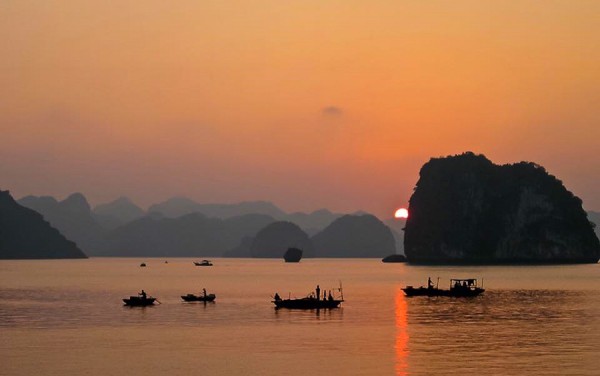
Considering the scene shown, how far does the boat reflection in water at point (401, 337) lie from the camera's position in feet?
259

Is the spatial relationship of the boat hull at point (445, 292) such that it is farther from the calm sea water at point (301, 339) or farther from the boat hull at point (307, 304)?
the boat hull at point (307, 304)

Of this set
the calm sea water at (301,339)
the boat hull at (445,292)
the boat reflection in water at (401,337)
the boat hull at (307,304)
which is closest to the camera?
the boat reflection in water at (401,337)

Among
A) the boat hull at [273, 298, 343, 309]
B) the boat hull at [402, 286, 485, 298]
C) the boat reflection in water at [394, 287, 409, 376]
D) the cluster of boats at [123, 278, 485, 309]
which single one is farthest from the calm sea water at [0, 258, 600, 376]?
the boat hull at [402, 286, 485, 298]

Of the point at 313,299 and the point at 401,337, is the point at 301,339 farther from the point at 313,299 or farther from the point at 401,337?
the point at 313,299

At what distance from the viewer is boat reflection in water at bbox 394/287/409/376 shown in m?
79.1

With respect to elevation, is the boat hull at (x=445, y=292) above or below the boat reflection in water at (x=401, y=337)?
above

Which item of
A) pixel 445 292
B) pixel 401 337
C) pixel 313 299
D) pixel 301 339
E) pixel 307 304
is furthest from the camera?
pixel 445 292

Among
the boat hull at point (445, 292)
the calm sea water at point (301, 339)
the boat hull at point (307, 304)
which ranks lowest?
the calm sea water at point (301, 339)

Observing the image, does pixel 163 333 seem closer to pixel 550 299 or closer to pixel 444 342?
pixel 444 342

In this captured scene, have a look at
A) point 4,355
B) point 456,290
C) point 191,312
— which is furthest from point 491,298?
point 4,355

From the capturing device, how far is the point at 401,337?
334 ft

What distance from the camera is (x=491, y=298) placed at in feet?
571

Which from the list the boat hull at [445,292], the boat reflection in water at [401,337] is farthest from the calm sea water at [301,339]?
the boat hull at [445,292]

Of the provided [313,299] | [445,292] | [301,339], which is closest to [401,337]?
[301,339]
